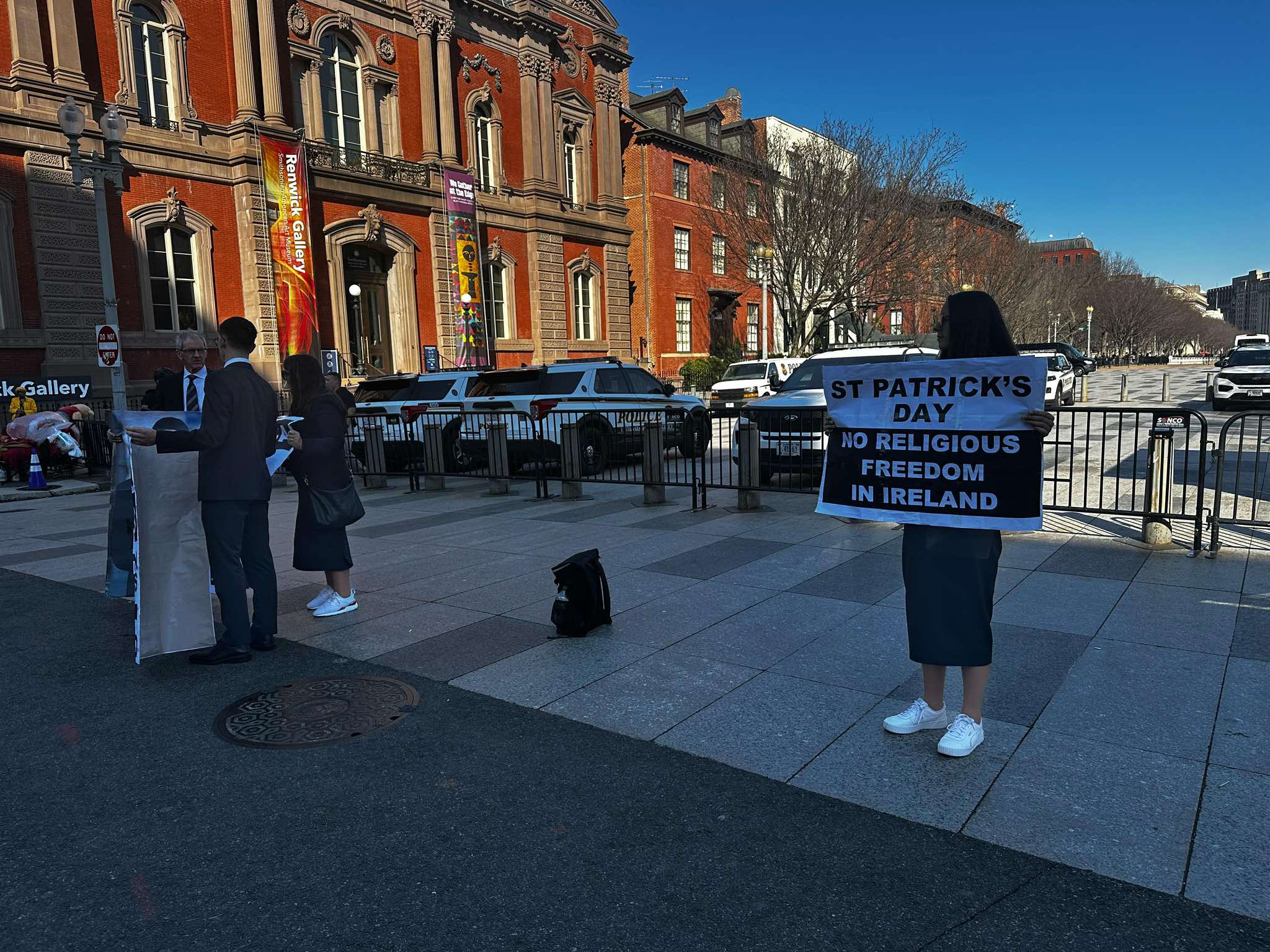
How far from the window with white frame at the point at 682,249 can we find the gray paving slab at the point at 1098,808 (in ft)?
128

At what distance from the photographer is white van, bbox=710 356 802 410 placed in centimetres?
2641

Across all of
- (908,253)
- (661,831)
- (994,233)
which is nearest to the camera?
(661,831)

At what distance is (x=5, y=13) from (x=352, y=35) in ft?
31.7

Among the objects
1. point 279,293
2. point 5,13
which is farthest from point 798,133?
point 5,13

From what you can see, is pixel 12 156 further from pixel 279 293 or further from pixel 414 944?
pixel 414 944

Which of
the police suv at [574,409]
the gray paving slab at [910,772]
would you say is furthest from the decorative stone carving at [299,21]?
the gray paving slab at [910,772]

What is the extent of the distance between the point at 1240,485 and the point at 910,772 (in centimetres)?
923

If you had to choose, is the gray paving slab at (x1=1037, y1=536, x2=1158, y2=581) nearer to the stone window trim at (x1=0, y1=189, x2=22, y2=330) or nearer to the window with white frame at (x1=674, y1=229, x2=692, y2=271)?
the stone window trim at (x1=0, y1=189, x2=22, y2=330)

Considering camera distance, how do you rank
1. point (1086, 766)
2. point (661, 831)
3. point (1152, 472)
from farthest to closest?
point (1152, 472) < point (1086, 766) < point (661, 831)

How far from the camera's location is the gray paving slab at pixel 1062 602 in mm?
5512

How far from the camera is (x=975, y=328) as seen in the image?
11.9 ft

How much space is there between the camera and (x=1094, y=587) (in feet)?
20.6

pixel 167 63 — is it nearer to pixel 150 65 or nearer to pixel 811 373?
pixel 150 65

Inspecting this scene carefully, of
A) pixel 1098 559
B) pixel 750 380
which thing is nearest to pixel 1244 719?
pixel 1098 559
